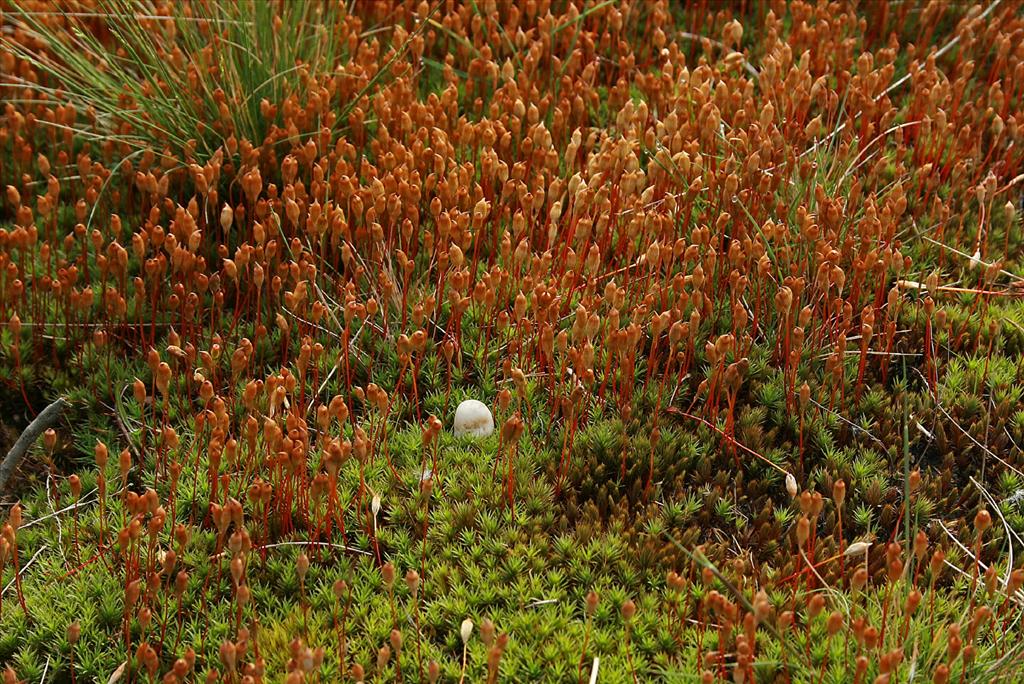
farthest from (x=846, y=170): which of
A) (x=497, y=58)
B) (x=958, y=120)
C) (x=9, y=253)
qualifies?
(x=9, y=253)

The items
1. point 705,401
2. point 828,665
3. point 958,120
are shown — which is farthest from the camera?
point 958,120

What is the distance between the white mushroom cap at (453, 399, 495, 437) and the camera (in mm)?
3150

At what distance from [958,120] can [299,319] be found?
2.62 metres

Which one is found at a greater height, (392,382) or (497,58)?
(497,58)

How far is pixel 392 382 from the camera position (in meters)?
3.38

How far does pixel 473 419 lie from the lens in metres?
3.15

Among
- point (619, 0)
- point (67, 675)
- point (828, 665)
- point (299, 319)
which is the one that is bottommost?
point (67, 675)

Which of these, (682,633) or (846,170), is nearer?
(682,633)

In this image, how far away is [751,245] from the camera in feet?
10.8

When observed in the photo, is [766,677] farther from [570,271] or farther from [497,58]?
[497,58]

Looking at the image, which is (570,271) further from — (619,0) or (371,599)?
(619,0)

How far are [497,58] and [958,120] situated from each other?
183 cm

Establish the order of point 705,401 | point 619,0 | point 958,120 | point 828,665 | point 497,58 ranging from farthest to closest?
point 619,0 < point 497,58 < point 958,120 < point 705,401 < point 828,665

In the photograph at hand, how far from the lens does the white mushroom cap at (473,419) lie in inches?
124
